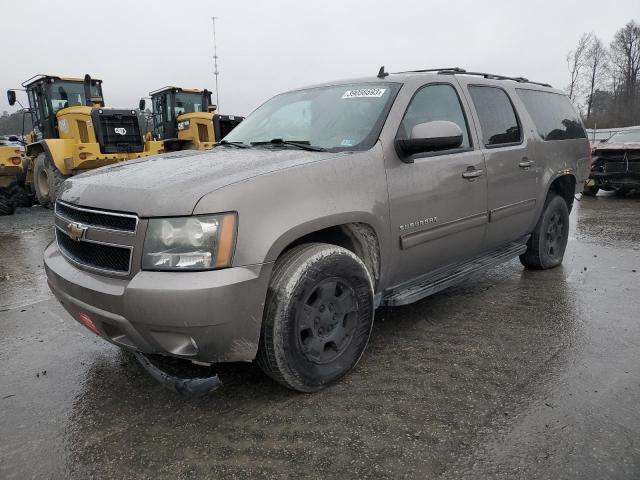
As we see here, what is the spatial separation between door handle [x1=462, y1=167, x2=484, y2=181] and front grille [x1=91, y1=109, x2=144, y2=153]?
9.79 m

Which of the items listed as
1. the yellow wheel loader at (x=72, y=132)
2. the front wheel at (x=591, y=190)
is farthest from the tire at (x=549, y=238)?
the yellow wheel loader at (x=72, y=132)

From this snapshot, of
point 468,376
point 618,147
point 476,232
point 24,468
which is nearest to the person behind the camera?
point 24,468

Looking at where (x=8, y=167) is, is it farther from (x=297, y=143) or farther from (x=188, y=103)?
(x=297, y=143)

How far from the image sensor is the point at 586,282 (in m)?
4.77

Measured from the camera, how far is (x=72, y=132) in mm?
11297

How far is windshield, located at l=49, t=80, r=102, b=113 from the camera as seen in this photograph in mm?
11852

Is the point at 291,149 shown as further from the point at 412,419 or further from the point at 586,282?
the point at 586,282

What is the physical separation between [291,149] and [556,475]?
2.21 metres

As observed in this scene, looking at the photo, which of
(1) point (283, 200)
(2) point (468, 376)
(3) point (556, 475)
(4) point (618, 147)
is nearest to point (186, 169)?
(1) point (283, 200)

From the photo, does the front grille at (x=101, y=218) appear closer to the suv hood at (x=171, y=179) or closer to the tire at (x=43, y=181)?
the suv hood at (x=171, y=179)

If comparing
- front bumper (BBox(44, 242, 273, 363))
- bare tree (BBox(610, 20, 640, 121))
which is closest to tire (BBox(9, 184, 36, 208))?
front bumper (BBox(44, 242, 273, 363))

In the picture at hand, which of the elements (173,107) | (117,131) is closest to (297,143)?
(117,131)

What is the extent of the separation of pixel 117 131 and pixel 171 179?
1017cm

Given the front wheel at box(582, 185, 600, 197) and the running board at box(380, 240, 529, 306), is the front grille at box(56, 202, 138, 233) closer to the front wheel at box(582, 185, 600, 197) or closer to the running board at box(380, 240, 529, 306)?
the running board at box(380, 240, 529, 306)
